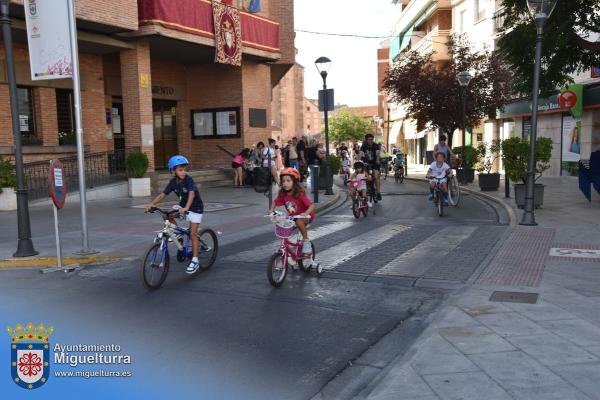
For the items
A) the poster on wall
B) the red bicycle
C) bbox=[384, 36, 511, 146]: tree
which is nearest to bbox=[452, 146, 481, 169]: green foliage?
bbox=[384, 36, 511, 146]: tree

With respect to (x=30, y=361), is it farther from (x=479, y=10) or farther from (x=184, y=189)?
(x=479, y=10)

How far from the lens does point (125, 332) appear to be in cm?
521

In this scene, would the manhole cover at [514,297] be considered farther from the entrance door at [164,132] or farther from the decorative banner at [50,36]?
the entrance door at [164,132]

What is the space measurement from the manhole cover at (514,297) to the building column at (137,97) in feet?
46.9

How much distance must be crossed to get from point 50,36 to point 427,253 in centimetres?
726

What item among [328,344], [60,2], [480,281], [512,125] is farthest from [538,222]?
[512,125]

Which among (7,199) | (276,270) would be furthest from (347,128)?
A: (276,270)

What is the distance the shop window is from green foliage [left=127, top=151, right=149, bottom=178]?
2.63 m

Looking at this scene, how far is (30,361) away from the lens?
3.95 metres

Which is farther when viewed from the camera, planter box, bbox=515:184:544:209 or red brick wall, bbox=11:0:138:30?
red brick wall, bbox=11:0:138:30

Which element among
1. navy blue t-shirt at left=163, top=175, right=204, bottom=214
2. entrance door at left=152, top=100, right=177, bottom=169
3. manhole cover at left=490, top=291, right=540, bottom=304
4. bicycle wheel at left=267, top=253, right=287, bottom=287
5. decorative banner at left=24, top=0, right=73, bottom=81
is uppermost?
decorative banner at left=24, top=0, right=73, bottom=81

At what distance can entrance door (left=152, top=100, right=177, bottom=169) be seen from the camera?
78.0 feet

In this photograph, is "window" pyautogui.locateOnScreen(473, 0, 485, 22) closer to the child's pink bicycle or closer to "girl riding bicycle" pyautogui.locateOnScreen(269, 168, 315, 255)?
"girl riding bicycle" pyautogui.locateOnScreen(269, 168, 315, 255)

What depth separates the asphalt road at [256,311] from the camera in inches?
169
